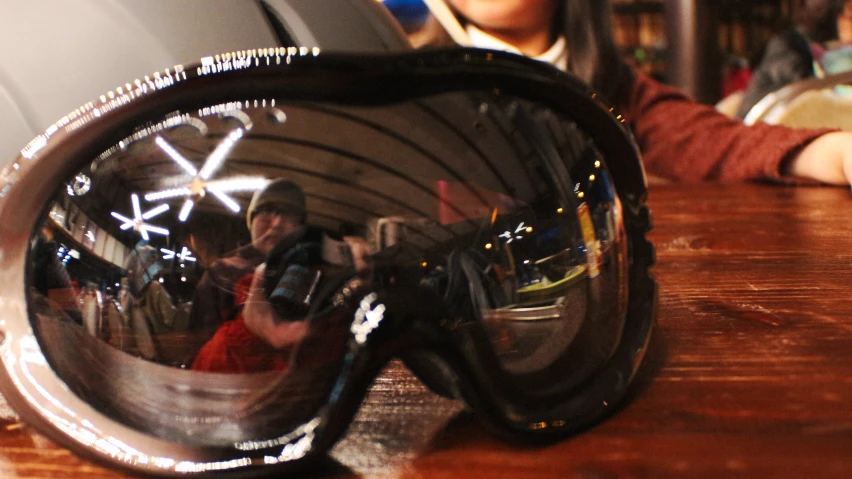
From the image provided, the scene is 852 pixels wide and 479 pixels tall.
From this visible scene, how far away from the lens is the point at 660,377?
0.96ft

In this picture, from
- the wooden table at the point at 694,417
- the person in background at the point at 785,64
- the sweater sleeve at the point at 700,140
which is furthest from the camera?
the person in background at the point at 785,64

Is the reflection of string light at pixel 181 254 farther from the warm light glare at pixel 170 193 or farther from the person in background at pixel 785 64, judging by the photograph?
the person in background at pixel 785 64

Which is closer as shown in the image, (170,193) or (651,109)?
(170,193)

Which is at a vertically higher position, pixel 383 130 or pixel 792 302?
pixel 383 130

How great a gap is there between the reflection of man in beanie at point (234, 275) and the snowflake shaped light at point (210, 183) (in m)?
0.01

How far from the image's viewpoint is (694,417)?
0.25 meters

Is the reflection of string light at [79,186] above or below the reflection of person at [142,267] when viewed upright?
above

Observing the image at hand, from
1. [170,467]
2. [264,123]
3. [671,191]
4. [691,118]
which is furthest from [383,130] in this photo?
[691,118]

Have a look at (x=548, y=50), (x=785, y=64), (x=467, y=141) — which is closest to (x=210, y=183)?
(x=467, y=141)

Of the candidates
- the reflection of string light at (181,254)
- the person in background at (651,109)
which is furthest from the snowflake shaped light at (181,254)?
the person in background at (651,109)

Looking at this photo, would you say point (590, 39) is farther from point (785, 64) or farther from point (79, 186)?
point (785, 64)

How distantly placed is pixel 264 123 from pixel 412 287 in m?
0.09

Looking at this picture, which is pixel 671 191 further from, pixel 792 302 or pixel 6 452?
pixel 6 452

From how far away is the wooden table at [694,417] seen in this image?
9.0 inches
